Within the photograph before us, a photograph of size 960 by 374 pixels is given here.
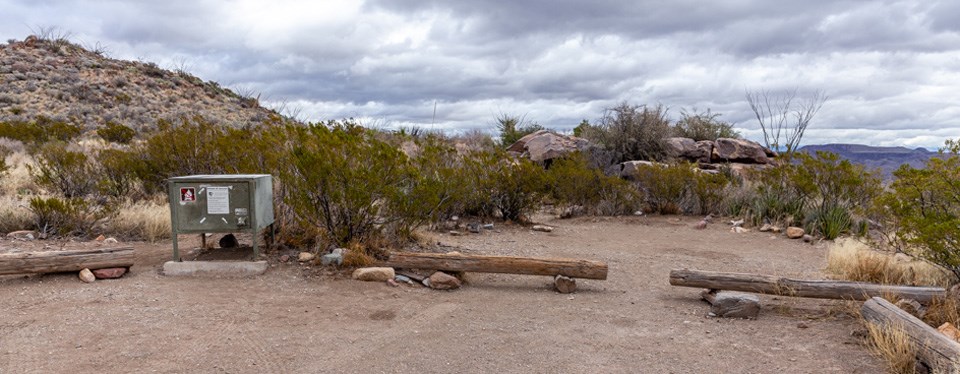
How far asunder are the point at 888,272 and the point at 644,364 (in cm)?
362

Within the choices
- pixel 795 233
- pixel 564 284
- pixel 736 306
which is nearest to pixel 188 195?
pixel 564 284

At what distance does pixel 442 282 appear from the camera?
6.26m

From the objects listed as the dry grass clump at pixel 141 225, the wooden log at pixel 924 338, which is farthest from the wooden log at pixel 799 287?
the dry grass clump at pixel 141 225

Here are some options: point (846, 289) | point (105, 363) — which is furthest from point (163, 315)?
point (846, 289)

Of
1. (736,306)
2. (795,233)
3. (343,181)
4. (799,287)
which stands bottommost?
(795,233)

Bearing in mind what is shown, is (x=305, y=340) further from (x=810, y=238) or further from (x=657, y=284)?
(x=810, y=238)

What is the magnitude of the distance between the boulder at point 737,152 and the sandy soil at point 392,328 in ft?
44.3

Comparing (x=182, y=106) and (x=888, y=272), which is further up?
(x=182, y=106)

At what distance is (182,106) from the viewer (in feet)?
112

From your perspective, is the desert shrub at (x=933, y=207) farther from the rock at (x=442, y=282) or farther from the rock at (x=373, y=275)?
the rock at (x=373, y=275)

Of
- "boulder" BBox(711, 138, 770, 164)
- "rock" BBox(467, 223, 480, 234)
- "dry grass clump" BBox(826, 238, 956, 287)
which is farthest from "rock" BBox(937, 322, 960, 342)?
"boulder" BBox(711, 138, 770, 164)

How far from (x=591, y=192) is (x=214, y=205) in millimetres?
8793

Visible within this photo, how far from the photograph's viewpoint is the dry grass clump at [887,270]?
5973mm

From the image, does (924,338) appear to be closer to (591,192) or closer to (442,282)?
(442,282)
